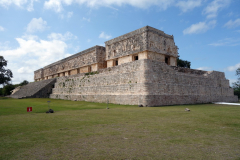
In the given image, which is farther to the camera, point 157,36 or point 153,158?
point 157,36

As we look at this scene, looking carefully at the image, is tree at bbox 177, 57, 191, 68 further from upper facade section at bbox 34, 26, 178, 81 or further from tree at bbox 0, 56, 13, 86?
tree at bbox 0, 56, 13, 86

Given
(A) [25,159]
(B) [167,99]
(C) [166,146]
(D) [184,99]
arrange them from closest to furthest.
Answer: (A) [25,159] → (C) [166,146] → (B) [167,99] → (D) [184,99]

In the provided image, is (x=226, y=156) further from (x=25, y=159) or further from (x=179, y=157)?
(x=25, y=159)

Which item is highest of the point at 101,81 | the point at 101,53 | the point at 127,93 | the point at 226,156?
the point at 101,53

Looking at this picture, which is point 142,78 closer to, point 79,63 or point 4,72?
point 79,63

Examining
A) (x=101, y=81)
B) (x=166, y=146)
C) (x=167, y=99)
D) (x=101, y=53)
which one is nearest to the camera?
(x=166, y=146)

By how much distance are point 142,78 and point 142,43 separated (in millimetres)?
Result: 4945

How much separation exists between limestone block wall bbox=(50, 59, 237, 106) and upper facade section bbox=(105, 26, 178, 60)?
8.80 feet

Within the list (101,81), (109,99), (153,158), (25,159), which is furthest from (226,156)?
(101,81)

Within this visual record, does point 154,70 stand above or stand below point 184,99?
above

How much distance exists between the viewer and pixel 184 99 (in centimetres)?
1470

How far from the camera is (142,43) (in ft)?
53.4

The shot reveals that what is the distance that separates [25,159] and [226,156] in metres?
3.38

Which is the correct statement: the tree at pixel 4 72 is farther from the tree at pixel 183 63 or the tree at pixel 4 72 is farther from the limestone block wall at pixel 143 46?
the tree at pixel 183 63
